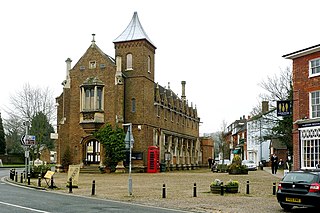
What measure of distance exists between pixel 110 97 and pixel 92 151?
6.13 meters

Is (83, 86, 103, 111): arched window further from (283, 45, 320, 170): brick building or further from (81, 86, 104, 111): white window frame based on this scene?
(283, 45, 320, 170): brick building

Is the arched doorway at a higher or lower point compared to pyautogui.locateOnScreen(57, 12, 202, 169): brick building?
lower

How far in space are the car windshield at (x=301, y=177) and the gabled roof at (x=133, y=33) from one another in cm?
3476

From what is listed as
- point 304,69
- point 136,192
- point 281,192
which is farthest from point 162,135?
point 281,192

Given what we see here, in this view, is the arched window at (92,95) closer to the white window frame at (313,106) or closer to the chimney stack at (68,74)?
the chimney stack at (68,74)

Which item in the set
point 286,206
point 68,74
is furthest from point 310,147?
point 68,74

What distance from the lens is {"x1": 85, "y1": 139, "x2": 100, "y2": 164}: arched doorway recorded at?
→ 48.6 meters

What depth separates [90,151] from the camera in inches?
1929

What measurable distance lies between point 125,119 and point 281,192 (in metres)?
33.8

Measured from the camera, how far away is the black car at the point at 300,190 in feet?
50.0

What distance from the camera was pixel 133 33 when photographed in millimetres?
50719

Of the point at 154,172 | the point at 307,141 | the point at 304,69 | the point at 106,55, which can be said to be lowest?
the point at 154,172

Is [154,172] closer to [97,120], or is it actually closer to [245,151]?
[97,120]

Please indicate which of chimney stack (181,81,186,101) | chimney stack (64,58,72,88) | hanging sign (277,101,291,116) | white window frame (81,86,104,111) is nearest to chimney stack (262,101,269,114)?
chimney stack (181,81,186,101)
